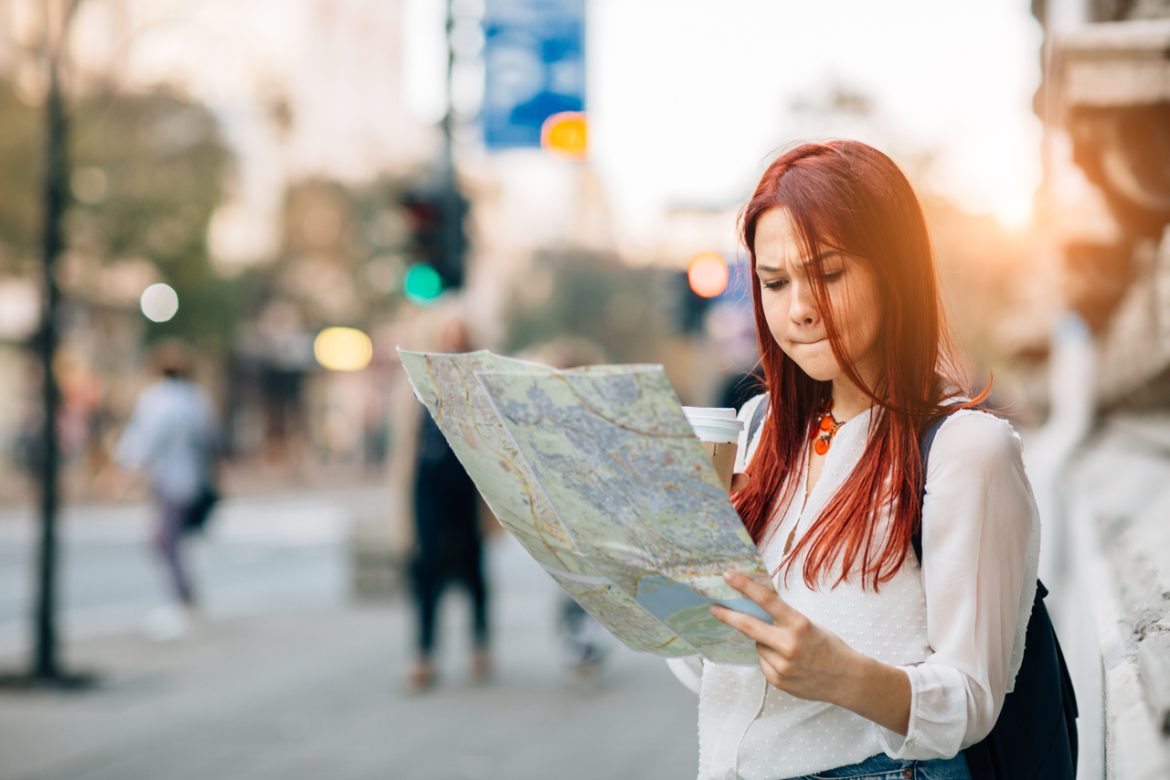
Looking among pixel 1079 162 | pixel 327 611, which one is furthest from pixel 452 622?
pixel 1079 162

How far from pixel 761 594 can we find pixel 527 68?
35.2 ft

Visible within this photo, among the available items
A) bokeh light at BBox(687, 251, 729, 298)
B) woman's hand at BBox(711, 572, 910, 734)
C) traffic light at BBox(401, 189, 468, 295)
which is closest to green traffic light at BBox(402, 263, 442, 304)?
traffic light at BBox(401, 189, 468, 295)

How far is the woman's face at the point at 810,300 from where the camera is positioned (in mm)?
1844

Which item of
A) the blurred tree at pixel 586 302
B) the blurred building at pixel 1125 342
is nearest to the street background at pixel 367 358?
the blurred building at pixel 1125 342

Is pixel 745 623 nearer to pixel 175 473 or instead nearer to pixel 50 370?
pixel 50 370

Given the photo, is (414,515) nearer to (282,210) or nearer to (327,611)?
(327,611)

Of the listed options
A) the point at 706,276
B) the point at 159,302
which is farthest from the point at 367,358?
the point at 706,276

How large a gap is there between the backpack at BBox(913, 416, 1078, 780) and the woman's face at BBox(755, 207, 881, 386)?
144mm

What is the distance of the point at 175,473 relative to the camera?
1124 cm

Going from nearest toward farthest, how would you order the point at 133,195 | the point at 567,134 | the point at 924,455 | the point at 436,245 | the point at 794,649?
the point at 794,649
the point at 924,455
the point at 436,245
the point at 567,134
the point at 133,195

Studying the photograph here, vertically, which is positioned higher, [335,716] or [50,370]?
[50,370]

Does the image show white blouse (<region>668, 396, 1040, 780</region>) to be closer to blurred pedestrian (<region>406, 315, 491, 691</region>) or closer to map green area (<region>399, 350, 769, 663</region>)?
map green area (<region>399, 350, 769, 663</region>)

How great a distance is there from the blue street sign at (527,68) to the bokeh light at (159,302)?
2346 centimetres

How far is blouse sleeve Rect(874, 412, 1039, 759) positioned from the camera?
171 cm
